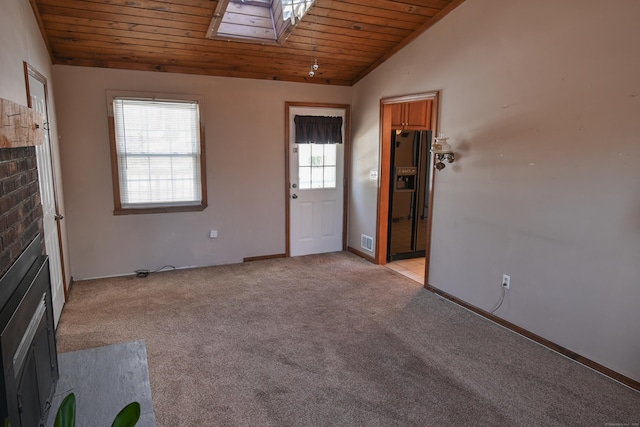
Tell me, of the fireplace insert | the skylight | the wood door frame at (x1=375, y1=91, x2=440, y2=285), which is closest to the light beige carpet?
the fireplace insert

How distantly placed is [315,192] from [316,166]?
35 cm

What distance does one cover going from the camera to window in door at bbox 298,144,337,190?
207 inches

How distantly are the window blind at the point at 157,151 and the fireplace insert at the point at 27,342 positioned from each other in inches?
89.4

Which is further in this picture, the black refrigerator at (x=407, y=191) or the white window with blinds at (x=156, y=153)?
the black refrigerator at (x=407, y=191)

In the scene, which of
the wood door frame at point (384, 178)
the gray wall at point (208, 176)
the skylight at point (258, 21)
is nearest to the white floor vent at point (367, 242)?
the wood door frame at point (384, 178)

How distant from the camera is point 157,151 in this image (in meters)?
4.44

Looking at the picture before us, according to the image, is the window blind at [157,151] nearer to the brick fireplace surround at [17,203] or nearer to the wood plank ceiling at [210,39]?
the wood plank ceiling at [210,39]

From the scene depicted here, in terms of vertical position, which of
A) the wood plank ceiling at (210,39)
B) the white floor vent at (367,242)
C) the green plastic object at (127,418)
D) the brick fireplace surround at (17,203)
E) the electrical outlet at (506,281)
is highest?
the wood plank ceiling at (210,39)

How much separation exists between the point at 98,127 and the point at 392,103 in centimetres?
321

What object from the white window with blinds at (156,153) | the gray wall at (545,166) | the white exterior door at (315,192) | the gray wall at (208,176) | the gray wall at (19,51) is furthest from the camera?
the white exterior door at (315,192)

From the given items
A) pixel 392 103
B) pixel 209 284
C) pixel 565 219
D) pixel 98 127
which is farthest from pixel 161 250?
pixel 565 219

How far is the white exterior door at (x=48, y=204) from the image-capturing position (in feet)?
9.96

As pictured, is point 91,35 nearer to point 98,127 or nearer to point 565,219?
point 98,127

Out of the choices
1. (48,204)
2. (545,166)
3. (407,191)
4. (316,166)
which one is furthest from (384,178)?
(48,204)
